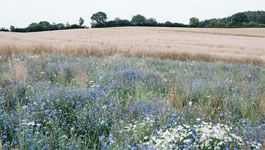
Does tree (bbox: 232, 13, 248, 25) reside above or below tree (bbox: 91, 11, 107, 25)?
below

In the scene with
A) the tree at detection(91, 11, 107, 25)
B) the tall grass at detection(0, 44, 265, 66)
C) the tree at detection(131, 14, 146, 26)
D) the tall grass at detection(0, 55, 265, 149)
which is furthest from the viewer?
the tree at detection(131, 14, 146, 26)

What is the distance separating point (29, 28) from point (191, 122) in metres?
58.7

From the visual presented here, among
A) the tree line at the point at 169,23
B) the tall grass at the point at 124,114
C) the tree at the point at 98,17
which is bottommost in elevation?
the tall grass at the point at 124,114

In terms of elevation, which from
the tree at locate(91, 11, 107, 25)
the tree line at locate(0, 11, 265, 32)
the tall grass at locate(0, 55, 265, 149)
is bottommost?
the tall grass at locate(0, 55, 265, 149)

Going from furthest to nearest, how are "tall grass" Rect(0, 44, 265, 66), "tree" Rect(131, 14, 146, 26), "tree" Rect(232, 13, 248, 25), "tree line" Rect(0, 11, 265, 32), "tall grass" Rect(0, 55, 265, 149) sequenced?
1. "tree" Rect(131, 14, 146, 26)
2. "tree" Rect(232, 13, 248, 25)
3. "tree line" Rect(0, 11, 265, 32)
4. "tall grass" Rect(0, 44, 265, 66)
5. "tall grass" Rect(0, 55, 265, 149)

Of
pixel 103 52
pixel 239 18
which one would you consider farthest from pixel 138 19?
pixel 103 52

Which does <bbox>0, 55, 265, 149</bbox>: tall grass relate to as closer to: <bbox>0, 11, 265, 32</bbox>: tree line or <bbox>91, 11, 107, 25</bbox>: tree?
<bbox>0, 11, 265, 32</bbox>: tree line

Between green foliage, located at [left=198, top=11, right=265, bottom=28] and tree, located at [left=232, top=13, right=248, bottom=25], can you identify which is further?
tree, located at [left=232, top=13, right=248, bottom=25]

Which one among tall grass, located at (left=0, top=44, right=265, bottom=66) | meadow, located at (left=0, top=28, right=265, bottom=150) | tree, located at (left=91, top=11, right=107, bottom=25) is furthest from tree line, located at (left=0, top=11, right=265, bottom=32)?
meadow, located at (left=0, top=28, right=265, bottom=150)

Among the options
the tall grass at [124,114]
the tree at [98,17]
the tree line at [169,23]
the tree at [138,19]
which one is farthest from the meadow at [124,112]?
the tree at [138,19]

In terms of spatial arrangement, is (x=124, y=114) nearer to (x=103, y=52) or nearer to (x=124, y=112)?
(x=124, y=112)

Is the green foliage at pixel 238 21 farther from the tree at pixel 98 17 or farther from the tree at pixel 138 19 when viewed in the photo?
the tree at pixel 98 17

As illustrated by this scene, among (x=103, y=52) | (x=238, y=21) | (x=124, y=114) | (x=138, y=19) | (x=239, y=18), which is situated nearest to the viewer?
(x=124, y=114)

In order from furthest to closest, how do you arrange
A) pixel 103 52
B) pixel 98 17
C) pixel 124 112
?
pixel 98 17 → pixel 103 52 → pixel 124 112
